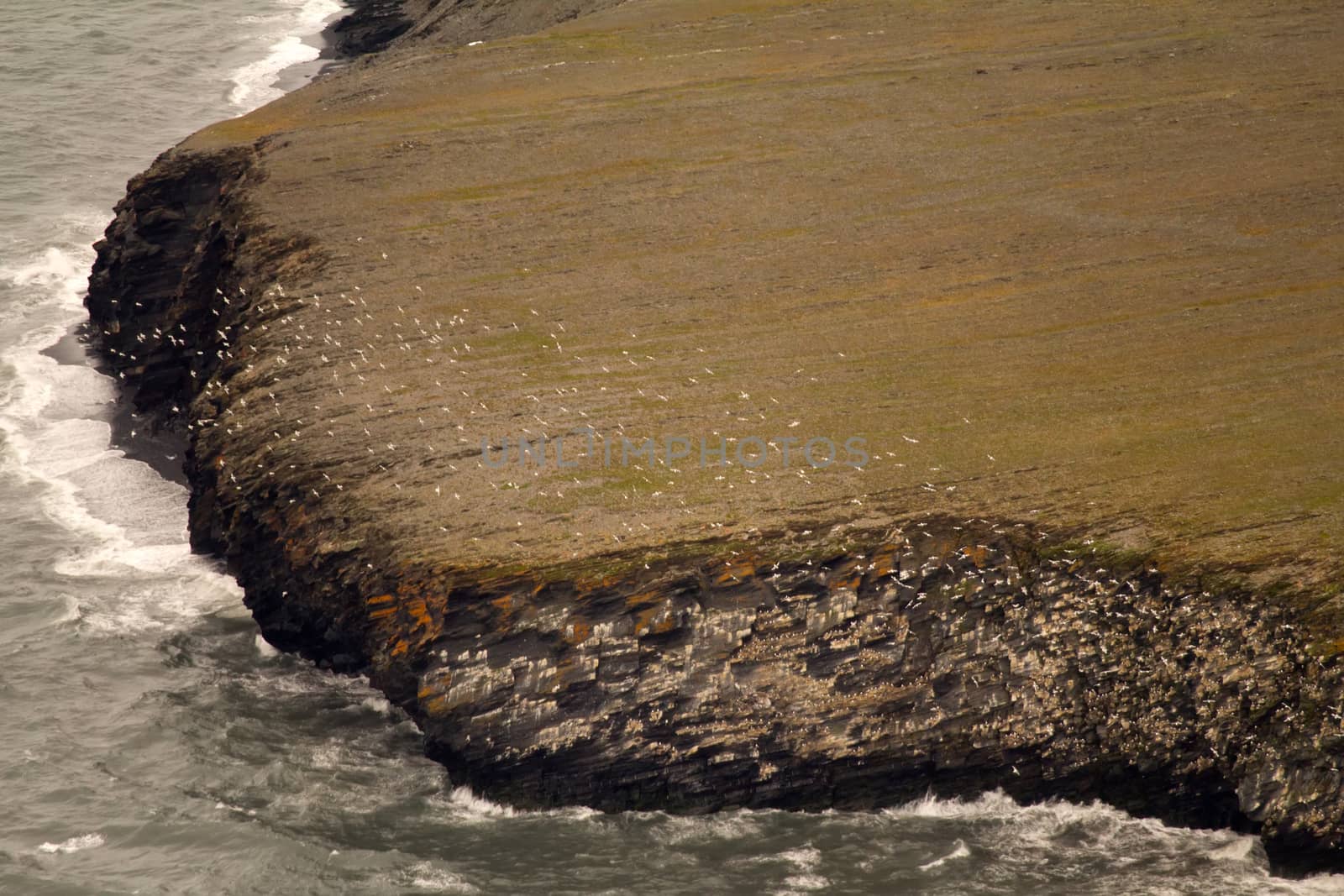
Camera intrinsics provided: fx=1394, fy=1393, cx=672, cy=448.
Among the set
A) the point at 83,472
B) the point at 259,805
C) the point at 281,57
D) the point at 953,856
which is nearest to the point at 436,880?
the point at 259,805

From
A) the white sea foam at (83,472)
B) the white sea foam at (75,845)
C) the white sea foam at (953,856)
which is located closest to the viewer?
the white sea foam at (953,856)

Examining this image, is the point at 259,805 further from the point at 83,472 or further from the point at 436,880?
the point at 83,472

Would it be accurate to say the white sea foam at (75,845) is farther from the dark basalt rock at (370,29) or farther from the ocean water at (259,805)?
the dark basalt rock at (370,29)

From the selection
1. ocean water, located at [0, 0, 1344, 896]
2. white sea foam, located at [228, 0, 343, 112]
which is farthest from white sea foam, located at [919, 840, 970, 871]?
white sea foam, located at [228, 0, 343, 112]

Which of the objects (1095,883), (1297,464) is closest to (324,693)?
(1095,883)

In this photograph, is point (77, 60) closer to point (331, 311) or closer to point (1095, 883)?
point (331, 311)

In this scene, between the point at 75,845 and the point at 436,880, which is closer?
the point at 436,880

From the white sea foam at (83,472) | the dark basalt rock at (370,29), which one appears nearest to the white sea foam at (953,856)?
the white sea foam at (83,472)
